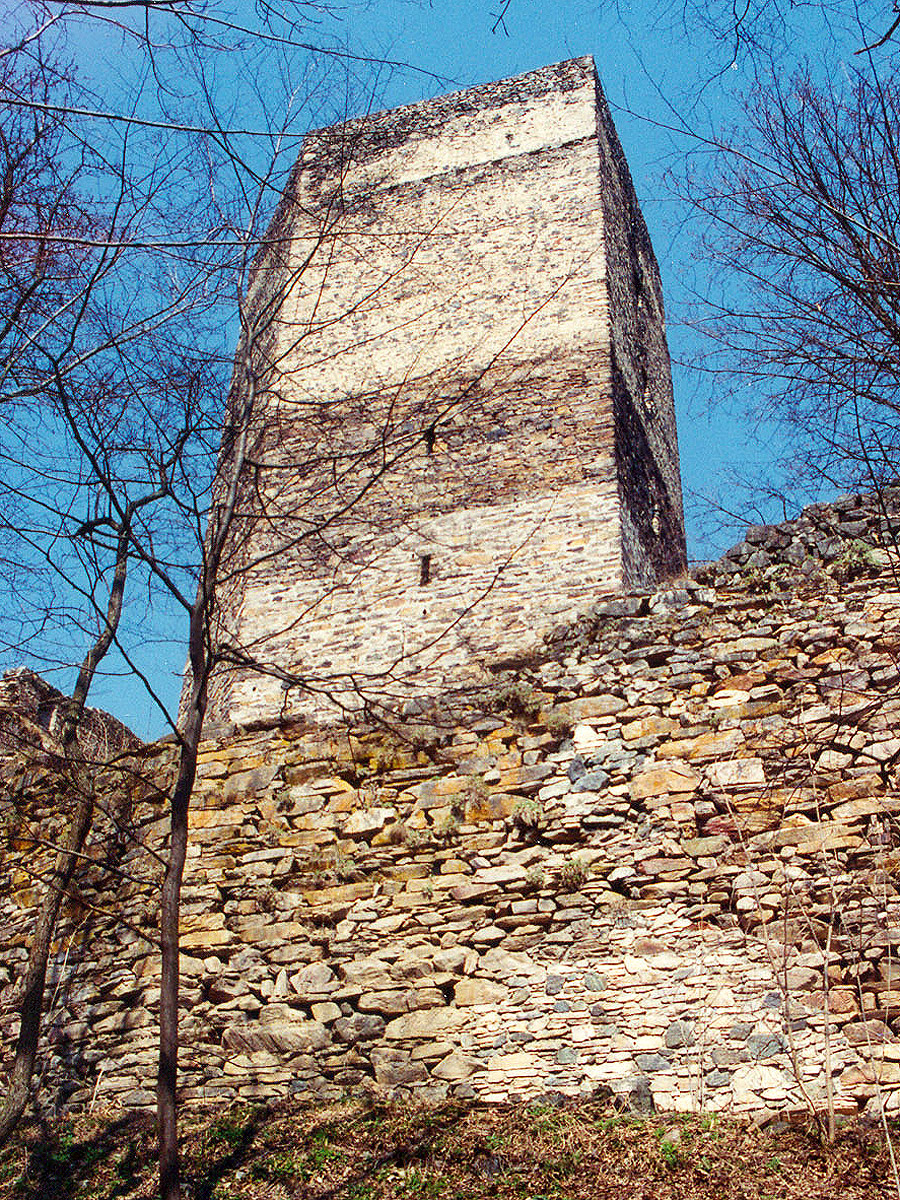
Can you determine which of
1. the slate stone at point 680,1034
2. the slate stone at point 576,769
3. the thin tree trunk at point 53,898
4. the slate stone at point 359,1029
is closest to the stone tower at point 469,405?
the thin tree trunk at point 53,898

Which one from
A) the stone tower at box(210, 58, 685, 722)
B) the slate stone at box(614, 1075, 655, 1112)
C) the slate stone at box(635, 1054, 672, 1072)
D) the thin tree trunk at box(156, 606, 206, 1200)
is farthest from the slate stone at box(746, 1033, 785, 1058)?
Result: the stone tower at box(210, 58, 685, 722)

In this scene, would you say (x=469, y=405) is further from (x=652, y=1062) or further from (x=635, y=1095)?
(x=635, y=1095)

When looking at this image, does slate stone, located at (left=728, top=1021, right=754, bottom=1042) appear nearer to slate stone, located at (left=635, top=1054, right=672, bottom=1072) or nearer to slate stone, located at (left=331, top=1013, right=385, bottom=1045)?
slate stone, located at (left=635, top=1054, right=672, bottom=1072)

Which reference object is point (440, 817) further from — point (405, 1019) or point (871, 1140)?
point (871, 1140)

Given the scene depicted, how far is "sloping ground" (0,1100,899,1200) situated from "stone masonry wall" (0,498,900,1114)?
17cm

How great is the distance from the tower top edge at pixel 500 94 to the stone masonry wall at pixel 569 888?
332 inches

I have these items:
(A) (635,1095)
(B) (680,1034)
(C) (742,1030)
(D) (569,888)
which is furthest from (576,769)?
(A) (635,1095)

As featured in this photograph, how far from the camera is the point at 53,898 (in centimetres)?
667

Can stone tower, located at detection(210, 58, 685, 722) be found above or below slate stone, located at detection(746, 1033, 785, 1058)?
above

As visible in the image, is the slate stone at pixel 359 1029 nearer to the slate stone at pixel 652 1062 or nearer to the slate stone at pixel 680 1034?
the slate stone at pixel 652 1062

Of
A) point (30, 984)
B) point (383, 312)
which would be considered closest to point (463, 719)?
point (30, 984)

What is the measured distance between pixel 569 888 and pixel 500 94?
34.7 feet

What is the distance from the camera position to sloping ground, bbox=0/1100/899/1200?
14.8 feet

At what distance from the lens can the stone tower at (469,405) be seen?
10.2m
